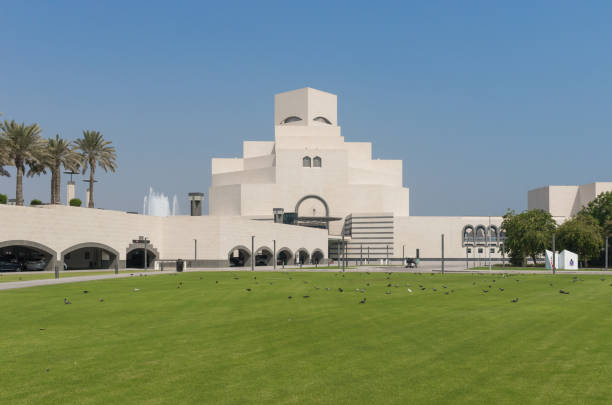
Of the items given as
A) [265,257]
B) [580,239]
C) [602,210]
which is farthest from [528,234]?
[265,257]

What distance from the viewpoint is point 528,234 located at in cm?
7288

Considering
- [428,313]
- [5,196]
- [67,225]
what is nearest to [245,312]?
[428,313]

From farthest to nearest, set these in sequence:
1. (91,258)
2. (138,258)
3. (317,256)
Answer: (317,256) → (138,258) → (91,258)

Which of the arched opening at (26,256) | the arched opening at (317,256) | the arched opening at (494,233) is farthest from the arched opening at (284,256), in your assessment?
the arched opening at (494,233)

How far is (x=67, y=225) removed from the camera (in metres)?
61.2

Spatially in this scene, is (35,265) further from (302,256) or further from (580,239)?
(580,239)

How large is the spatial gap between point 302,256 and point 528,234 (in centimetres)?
4301

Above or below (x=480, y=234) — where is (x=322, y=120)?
above

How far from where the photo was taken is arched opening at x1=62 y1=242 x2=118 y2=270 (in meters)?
68.6

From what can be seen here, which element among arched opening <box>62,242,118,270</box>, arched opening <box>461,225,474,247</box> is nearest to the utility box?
arched opening <box>62,242,118,270</box>

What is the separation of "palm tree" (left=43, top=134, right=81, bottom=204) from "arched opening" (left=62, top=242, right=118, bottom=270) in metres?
6.69

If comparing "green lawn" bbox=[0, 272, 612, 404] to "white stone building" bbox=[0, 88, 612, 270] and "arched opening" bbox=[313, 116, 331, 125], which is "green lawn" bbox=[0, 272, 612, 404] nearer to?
"white stone building" bbox=[0, 88, 612, 270]

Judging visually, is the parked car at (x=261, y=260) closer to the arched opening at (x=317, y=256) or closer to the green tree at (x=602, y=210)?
the arched opening at (x=317, y=256)

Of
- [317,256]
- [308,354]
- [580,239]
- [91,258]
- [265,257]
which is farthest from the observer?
[317,256]
